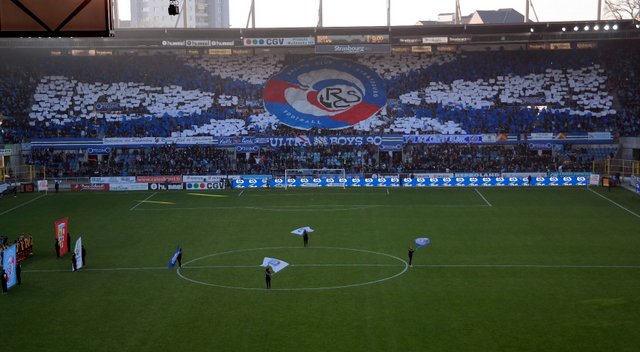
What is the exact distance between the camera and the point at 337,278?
112 feet

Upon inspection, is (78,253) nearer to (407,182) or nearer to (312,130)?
(407,182)

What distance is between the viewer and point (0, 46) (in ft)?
249

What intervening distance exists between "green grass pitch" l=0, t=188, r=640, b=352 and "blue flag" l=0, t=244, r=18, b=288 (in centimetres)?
81

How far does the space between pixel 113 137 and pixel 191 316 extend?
46.7 m

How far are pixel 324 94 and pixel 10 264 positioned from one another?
1900 inches

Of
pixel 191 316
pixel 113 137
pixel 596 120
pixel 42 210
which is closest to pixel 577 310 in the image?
pixel 191 316

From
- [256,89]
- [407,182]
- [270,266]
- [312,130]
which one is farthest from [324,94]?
[270,266]

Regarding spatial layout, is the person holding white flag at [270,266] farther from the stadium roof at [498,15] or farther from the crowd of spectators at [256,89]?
the stadium roof at [498,15]

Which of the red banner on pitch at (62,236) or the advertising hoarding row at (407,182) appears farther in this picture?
the advertising hoarding row at (407,182)

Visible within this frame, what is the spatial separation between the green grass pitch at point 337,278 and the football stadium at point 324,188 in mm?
161

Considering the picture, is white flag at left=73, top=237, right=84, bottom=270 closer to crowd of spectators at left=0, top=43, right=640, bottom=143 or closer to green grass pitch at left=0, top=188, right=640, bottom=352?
green grass pitch at left=0, top=188, right=640, bottom=352

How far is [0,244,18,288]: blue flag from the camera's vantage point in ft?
105

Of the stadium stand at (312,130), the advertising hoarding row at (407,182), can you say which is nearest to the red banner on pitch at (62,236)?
the advertising hoarding row at (407,182)

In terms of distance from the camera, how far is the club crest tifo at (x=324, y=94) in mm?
75250
